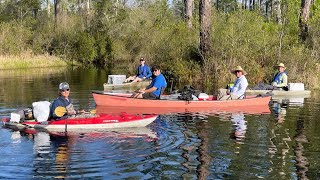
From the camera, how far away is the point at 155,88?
55.0ft

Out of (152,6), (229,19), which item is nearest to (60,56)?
(152,6)

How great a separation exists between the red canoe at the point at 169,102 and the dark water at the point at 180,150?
1198mm

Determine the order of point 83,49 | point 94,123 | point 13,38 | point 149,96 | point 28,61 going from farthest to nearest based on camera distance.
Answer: point 83,49
point 13,38
point 28,61
point 149,96
point 94,123

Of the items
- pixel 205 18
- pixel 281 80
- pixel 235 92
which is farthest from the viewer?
pixel 205 18

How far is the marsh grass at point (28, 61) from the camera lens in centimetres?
3847

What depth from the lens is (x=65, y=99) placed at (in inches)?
499

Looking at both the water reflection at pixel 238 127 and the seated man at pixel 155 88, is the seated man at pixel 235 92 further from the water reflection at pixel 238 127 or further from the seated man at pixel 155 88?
the seated man at pixel 155 88

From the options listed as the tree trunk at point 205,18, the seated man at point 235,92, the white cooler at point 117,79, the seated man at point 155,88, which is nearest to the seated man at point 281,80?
the seated man at point 235,92

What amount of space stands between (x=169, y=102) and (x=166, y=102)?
0.12m

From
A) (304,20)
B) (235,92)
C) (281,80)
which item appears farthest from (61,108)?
(304,20)

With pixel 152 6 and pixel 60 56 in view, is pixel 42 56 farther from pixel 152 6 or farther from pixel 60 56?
pixel 152 6

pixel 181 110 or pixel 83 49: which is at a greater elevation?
pixel 83 49

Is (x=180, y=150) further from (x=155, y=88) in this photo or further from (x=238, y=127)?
(x=155, y=88)

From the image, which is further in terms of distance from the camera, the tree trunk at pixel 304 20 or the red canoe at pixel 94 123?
the tree trunk at pixel 304 20
